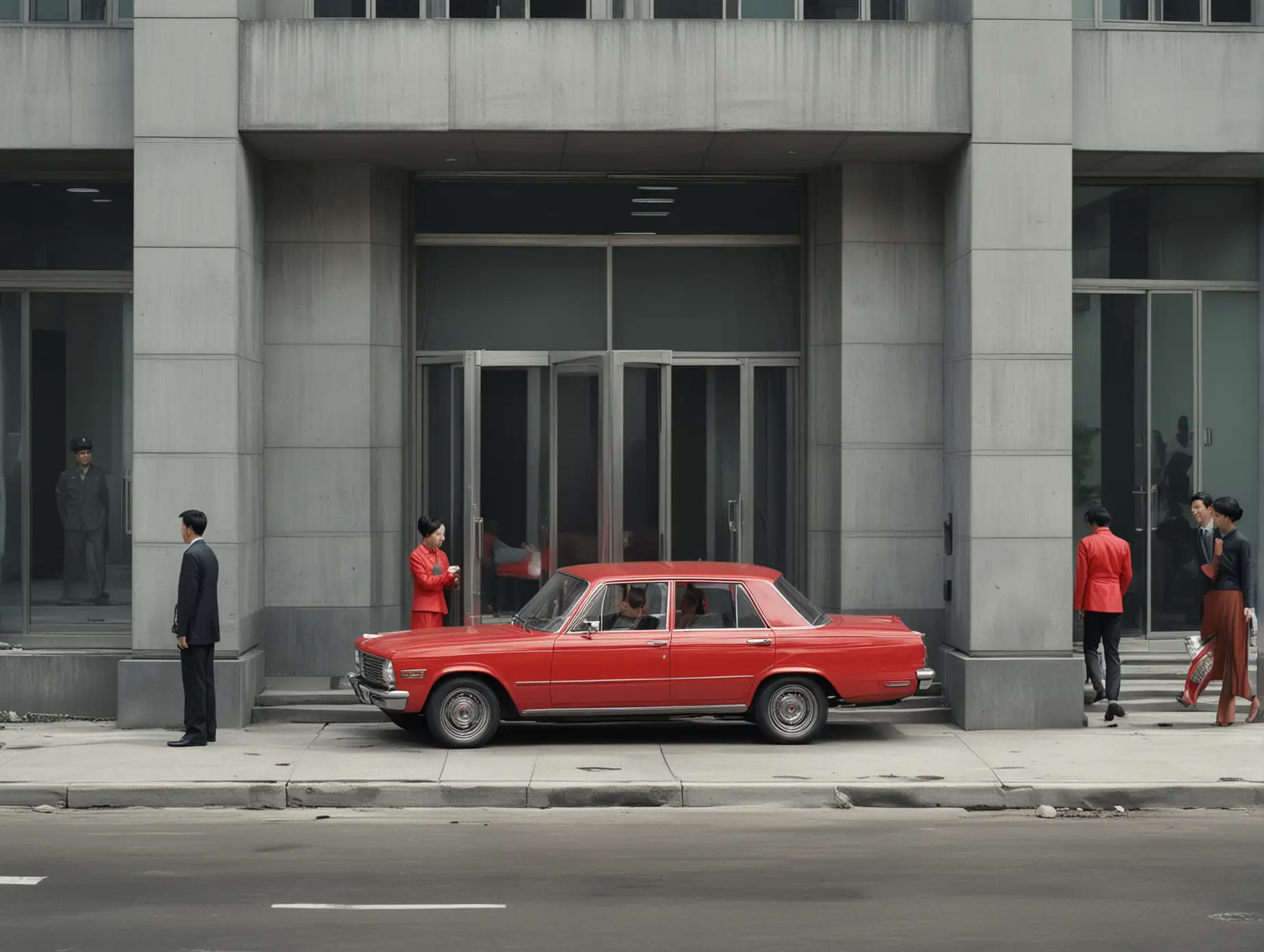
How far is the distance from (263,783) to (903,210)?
27.5 feet

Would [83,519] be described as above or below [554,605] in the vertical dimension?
above

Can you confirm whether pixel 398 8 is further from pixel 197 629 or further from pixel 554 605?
pixel 197 629

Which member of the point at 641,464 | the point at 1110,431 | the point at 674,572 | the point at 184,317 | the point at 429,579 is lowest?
the point at 429,579

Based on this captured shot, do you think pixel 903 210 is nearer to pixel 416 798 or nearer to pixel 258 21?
pixel 258 21

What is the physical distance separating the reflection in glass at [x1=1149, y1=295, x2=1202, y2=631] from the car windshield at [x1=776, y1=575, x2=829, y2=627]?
14.9 feet

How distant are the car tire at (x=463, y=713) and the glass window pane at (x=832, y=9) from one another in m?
7.35

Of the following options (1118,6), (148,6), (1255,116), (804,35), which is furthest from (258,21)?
(1255,116)

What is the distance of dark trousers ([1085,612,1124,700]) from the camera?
1498cm

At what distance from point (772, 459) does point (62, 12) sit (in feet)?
26.4

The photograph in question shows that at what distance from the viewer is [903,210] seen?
53.5 ft

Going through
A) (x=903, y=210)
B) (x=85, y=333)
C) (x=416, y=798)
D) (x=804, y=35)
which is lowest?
Result: (x=416, y=798)

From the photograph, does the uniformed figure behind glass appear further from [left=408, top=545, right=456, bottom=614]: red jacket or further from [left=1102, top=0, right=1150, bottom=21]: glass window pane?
[left=1102, top=0, right=1150, bottom=21]: glass window pane

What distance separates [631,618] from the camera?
534 inches

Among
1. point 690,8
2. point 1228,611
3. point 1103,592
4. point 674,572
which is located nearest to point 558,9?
point 690,8
